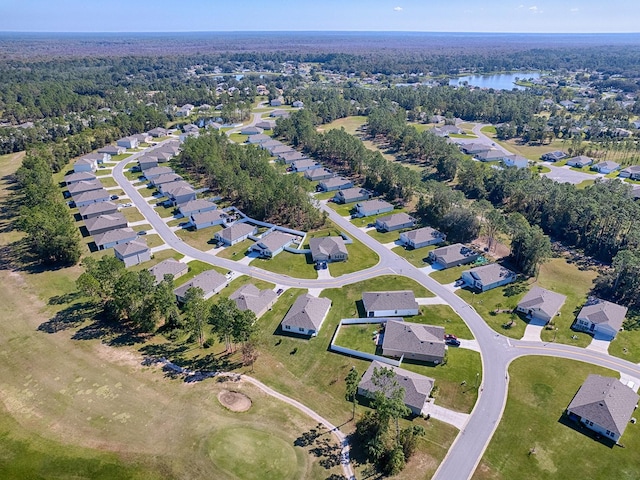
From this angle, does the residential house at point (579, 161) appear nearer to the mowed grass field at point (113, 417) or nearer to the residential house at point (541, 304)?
the residential house at point (541, 304)

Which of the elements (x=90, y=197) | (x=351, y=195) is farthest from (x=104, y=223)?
(x=351, y=195)

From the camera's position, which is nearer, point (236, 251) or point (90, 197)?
point (236, 251)

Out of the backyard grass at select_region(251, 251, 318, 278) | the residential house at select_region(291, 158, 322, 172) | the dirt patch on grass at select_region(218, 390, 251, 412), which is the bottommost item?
the dirt patch on grass at select_region(218, 390, 251, 412)

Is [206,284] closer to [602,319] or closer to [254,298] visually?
[254,298]

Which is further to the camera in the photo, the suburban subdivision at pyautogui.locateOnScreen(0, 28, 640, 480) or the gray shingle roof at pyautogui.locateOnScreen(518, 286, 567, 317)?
the gray shingle roof at pyautogui.locateOnScreen(518, 286, 567, 317)

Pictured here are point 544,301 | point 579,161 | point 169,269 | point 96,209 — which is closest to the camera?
point 544,301

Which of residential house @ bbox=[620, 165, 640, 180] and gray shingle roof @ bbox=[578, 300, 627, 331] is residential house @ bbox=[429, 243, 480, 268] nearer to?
gray shingle roof @ bbox=[578, 300, 627, 331]

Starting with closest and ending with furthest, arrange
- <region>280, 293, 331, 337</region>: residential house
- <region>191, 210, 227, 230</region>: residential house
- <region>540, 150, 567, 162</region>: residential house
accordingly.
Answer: <region>280, 293, 331, 337</region>: residential house, <region>191, 210, 227, 230</region>: residential house, <region>540, 150, 567, 162</region>: residential house

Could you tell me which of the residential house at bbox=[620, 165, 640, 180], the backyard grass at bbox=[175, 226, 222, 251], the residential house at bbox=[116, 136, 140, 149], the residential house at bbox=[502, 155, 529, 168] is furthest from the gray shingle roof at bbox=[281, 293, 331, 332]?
the residential house at bbox=[116, 136, 140, 149]
